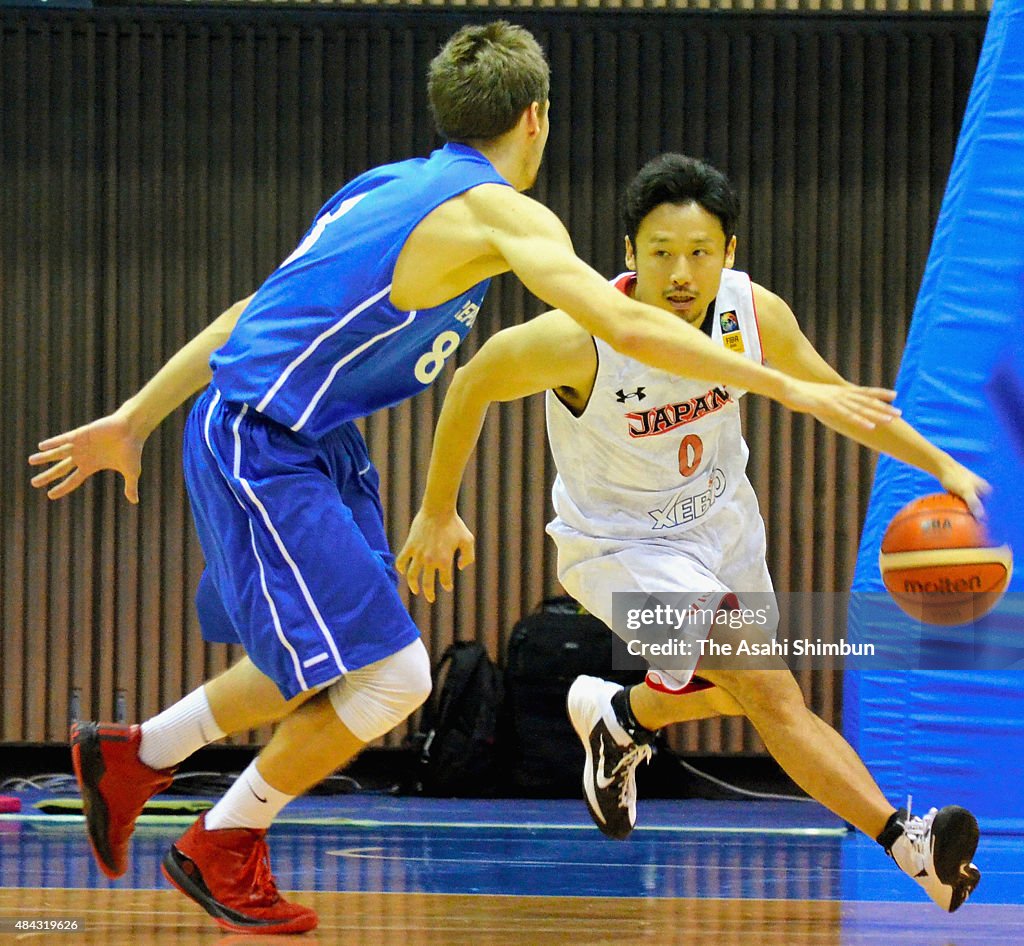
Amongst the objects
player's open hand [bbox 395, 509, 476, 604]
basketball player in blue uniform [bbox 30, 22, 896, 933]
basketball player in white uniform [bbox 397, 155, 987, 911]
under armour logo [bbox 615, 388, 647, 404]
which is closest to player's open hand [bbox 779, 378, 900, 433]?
basketball player in blue uniform [bbox 30, 22, 896, 933]

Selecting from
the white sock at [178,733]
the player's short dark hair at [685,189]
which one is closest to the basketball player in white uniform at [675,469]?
the player's short dark hair at [685,189]

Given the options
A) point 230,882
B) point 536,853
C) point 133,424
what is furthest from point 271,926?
point 536,853

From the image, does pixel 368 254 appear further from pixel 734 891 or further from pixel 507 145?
pixel 734 891

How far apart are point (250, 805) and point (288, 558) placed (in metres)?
0.53

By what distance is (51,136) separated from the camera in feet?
24.5

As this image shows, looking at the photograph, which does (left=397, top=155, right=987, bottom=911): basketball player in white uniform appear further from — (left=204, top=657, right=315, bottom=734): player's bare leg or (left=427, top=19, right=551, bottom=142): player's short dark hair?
(left=427, top=19, right=551, bottom=142): player's short dark hair

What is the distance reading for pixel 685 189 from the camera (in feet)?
10.9

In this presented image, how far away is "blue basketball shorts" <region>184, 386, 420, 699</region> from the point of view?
2.64m

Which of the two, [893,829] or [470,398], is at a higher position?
[470,398]

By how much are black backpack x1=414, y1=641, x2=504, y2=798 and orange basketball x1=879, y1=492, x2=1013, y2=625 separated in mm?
3811

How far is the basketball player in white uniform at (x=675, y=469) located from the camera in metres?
3.08

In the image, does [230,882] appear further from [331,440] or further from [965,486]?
[965,486]

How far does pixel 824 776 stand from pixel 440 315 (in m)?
1.26

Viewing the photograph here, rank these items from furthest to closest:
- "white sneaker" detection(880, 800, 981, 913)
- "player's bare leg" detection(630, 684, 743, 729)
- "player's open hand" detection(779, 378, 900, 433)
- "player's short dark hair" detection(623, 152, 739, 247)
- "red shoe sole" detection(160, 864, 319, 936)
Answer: "player's bare leg" detection(630, 684, 743, 729) < "player's short dark hair" detection(623, 152, 739, 247) < "white sneaker" detection(880, 800, 981, 913) < "red shoe sole" detection(160, 864, 319, 936) < "player's open hand" detection(779, 378, 900, 433)
